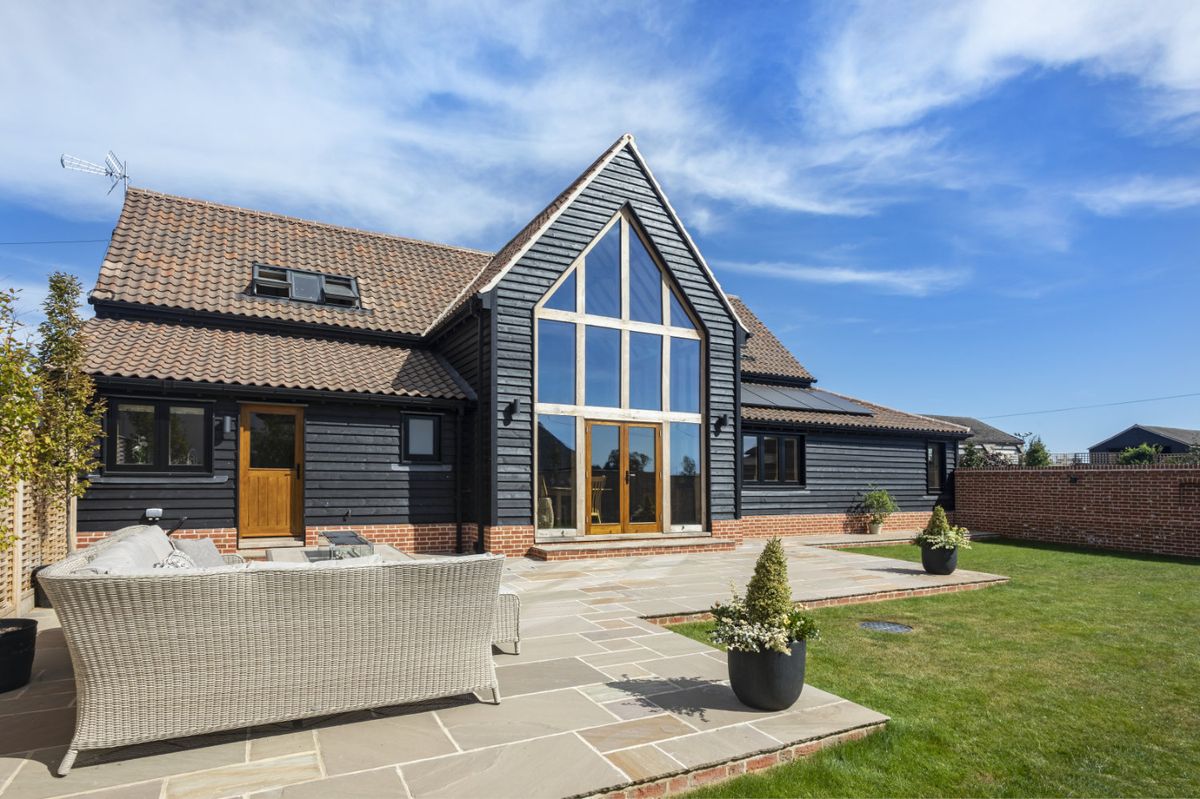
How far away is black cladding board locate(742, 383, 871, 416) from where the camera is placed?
16.2m

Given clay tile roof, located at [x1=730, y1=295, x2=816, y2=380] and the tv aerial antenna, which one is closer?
the tv aerial antenna

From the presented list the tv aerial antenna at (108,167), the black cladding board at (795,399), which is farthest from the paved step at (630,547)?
the tv aerial antenna at (108,167)

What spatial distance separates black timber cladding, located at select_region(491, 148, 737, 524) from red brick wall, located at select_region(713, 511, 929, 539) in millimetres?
2804

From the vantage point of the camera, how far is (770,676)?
4004 millimetres

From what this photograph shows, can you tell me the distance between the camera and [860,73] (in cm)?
900

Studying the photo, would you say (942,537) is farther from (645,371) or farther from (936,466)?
(936,466)

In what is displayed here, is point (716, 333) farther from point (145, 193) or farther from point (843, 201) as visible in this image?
point (145, 193)

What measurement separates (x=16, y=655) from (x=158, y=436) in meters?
6.35

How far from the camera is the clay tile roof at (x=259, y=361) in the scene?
32.6ft

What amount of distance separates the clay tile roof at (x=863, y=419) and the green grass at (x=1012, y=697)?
7154 mm

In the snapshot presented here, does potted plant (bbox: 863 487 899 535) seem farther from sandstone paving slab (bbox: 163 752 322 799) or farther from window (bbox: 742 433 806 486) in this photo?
sandstone paving slab (bbox: 163 752 322 799)

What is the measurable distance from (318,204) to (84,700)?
54.0 ft

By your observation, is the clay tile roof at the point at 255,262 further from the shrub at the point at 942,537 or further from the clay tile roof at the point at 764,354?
the shrub at the point at 942,537

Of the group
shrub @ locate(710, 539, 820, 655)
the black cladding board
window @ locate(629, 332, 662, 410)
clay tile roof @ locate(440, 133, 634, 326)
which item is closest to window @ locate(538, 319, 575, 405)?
window @ locate(629, 332, 662, 410)
